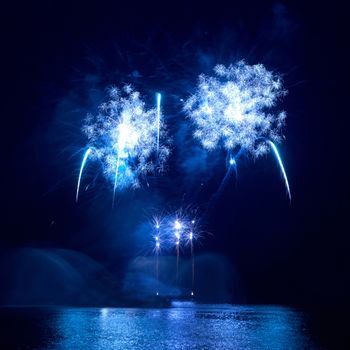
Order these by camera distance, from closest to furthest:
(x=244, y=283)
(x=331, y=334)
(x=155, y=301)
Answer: (x=331, y=334)
(x=155, y=301)
(x=244, y=283)

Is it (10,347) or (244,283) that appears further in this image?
(244,283)

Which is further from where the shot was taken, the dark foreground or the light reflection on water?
the light reflection on water

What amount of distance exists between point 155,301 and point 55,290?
31.7 ft

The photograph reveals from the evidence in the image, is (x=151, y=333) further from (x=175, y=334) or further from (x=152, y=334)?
(x=175, y=334)

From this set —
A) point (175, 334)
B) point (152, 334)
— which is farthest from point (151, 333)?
point (175, 334)

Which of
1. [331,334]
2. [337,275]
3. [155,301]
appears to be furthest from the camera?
[337,275]

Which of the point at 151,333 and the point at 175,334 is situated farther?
the point at 151,333

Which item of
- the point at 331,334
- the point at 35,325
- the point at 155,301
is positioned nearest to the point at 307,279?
the point at 155,301

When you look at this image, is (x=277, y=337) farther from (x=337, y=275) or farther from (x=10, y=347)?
(x=337, y=275)

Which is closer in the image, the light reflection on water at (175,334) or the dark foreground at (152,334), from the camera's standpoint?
the dark foreground at (152,334)

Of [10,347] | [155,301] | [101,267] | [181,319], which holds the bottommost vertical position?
[10,347]

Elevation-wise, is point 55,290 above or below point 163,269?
below

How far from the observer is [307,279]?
61.2 meters

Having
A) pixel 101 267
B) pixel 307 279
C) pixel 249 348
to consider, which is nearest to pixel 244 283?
pixel 307 279
